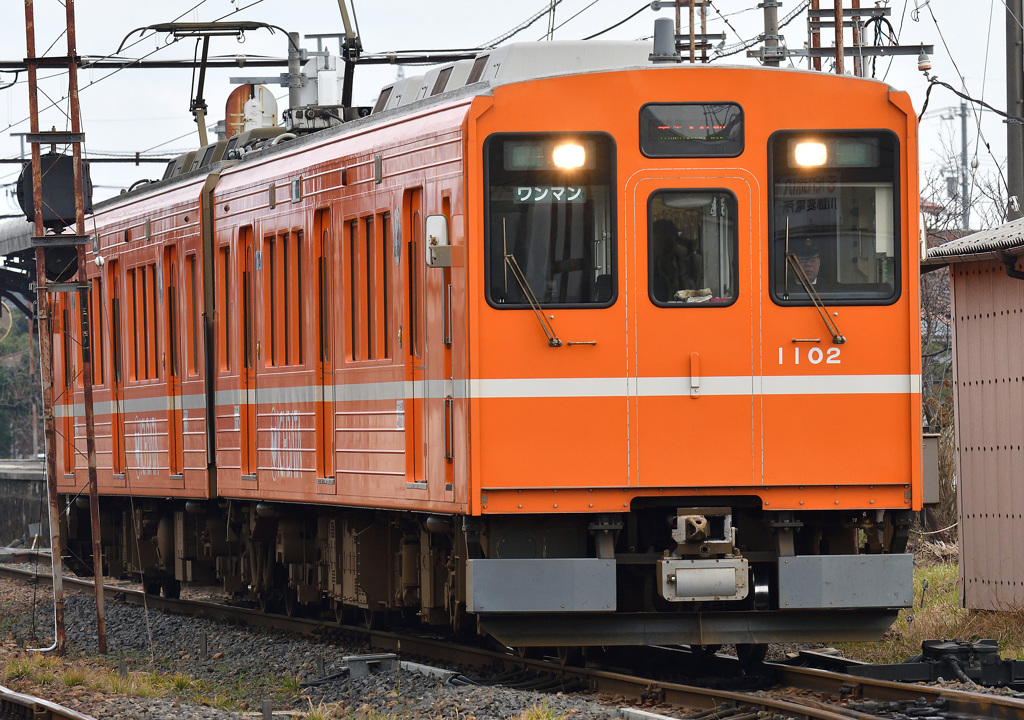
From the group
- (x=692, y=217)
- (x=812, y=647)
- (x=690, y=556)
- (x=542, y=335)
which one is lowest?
(x=812, y=647)

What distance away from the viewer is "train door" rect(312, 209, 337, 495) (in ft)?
38.1

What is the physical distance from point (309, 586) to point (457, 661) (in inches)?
101

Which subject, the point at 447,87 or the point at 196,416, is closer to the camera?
the point at 447,87

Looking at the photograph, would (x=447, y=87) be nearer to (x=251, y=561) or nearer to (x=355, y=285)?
(x=355, y=285)

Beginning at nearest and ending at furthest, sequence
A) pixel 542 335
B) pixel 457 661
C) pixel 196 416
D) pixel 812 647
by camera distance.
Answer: pixel 542 335 < pixel 457 661 < pixel 812 647 < pixel 196 416

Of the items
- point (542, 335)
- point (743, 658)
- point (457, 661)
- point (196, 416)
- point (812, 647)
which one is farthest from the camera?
point (196, 416)

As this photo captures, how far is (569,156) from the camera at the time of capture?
9.60 m

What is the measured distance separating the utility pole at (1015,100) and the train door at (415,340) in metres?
8.52

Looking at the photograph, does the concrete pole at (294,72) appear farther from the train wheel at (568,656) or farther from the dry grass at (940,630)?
the train wheel at (568,656)

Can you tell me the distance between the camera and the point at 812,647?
472 inches

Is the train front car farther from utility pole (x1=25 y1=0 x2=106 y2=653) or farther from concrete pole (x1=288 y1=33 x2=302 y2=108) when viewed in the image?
concrete pole (x1=288 y1=33 x2=302 y2=108)

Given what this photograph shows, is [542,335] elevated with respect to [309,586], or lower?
elevated

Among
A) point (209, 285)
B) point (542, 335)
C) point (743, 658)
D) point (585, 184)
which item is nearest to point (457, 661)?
point (743, 658)

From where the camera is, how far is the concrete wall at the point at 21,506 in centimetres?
2989
